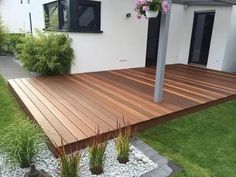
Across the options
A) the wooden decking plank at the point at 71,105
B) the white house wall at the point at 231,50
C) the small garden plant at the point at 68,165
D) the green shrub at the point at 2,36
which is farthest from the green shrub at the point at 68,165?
the green shrub at the point at 2,36

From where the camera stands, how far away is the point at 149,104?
13.5 ft

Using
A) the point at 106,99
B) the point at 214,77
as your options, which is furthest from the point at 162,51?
the point at 214,77

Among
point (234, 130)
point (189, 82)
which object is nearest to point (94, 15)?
point (189, 82)

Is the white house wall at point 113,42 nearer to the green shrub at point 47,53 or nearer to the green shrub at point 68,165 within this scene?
the green shrub at point 47,53

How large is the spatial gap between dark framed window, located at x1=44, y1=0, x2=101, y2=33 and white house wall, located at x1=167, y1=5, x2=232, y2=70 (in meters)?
3.14

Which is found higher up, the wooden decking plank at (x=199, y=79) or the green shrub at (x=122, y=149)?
the wooden decking plank at (x=199, y=79)

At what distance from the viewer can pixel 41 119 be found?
3279mm

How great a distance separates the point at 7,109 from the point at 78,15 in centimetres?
318

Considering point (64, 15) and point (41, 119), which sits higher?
point (64, 15)

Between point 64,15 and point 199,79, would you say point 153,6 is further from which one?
point 64,15

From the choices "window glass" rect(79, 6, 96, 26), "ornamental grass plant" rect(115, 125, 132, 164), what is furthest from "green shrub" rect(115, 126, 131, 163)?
"window glass" rect(79, 6, 96, 26)

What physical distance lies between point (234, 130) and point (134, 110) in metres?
1.67

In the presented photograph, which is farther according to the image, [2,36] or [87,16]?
[2,36]

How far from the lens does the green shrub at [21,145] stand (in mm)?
2363
